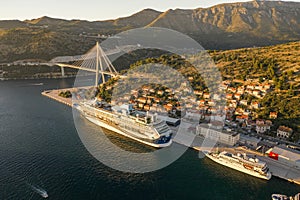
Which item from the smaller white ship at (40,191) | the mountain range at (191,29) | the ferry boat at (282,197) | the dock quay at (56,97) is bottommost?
the smaller white ship at (40,191)

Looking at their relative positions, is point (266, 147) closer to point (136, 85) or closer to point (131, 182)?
point (131, 182)

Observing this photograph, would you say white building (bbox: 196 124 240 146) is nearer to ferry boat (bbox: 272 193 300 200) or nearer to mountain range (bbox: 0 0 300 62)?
ferry boat (bbox: 272 193 300 200)

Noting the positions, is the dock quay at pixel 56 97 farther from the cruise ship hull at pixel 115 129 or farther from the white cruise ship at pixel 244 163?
the white cruise ship at pixel 244 163

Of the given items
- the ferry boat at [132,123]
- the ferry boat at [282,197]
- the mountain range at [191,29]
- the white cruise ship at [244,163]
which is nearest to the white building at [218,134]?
the white cruise ship at [244,163]

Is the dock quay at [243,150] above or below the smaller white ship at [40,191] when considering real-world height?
above

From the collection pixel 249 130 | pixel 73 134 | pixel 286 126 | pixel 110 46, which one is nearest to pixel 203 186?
pixel 249 130

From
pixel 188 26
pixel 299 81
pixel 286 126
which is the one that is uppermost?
pixel 188 26
